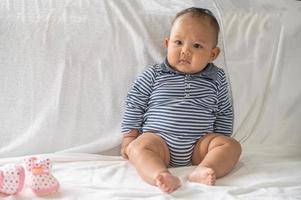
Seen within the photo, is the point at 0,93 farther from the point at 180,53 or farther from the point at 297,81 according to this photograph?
the point at 297,81

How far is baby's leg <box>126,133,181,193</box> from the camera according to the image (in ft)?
3.72

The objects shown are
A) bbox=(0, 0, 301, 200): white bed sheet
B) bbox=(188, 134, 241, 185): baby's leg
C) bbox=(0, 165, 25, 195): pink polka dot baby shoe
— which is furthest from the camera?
bbox=(0, 0, 301, 200): white bed sheet

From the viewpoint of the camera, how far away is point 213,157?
1267 millimetres

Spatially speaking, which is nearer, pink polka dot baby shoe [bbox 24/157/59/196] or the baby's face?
pink polka dot baby shoe [bbox 24/157/59/196]

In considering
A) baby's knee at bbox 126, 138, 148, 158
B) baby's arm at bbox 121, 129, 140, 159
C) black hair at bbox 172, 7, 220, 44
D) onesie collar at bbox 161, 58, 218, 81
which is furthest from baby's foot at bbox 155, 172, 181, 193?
black hair at bbox 172, 7, 220, 44

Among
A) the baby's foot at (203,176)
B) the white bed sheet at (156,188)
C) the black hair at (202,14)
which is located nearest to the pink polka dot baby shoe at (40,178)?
the white bed sheet at (156,188)

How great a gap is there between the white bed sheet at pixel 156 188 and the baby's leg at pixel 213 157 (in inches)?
0.9

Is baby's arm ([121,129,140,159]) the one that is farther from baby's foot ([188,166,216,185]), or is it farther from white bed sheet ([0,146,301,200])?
baby's foot ([188,166,216,185])

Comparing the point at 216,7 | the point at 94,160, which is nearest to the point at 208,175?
the point at 94,160

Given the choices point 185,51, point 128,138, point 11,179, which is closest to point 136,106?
point 128,138

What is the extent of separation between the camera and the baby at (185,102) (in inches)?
53.0

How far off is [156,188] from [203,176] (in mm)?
125

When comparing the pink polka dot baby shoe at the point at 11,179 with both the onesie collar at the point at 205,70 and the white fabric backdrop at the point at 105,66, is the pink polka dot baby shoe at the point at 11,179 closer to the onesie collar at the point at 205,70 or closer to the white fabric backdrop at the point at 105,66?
the white fabric backdrop at the point at 105,66

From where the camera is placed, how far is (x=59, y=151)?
137 centimetres
